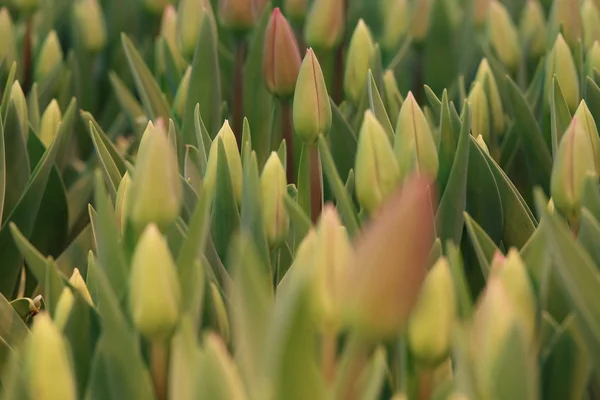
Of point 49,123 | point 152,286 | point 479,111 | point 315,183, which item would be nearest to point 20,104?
point 49,123

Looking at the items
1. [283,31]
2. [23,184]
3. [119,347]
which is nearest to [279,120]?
[283,31]

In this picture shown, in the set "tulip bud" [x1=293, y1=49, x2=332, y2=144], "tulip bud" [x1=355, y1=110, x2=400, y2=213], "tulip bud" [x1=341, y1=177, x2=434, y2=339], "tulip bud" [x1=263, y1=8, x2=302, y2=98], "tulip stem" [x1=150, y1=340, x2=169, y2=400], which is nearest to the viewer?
"tulip bud" [x1=341, y1=177, x2=434, y2=339]

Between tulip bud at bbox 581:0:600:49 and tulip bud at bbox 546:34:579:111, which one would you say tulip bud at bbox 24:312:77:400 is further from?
tulip bud at bbox 581:0:600:49

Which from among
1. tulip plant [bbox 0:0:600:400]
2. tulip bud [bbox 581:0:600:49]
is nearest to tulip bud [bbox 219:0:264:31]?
tulip plant [bbox 0:0:600:400]

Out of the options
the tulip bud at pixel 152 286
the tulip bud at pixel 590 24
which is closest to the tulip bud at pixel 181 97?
the tulip bud at pixel 590 24

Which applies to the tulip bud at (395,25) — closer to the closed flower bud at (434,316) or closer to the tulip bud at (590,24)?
the tulip bud at (590,24)

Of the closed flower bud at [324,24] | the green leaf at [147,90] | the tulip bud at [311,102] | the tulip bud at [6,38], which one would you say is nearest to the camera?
the tulip bud at [311,102]

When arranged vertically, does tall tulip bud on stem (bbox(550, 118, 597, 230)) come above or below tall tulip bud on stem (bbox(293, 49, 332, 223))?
below
